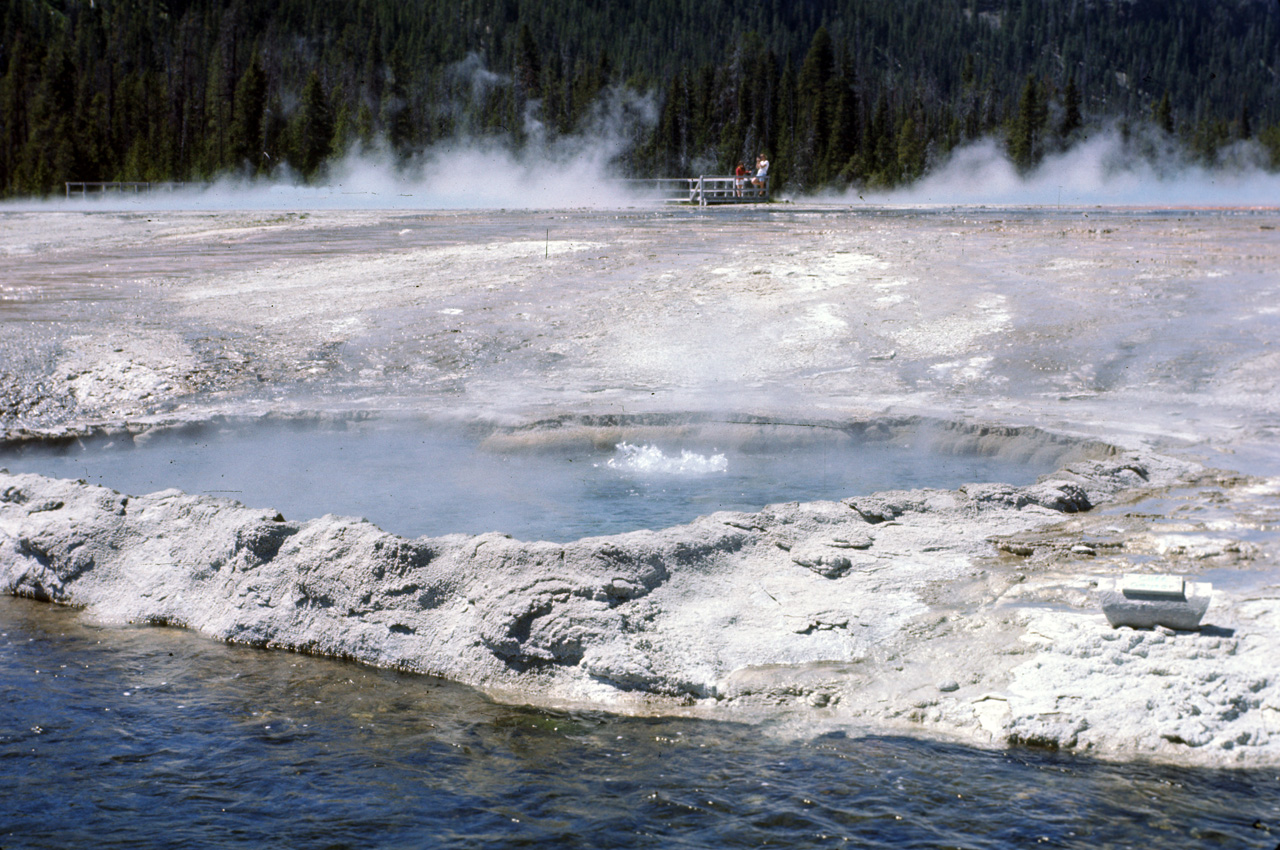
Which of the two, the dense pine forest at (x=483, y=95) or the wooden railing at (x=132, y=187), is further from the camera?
Result: the dense pine forest at (x=483, y=95)

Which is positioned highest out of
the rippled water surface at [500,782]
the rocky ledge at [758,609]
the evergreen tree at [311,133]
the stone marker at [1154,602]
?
the evergreen tree at [311,133]

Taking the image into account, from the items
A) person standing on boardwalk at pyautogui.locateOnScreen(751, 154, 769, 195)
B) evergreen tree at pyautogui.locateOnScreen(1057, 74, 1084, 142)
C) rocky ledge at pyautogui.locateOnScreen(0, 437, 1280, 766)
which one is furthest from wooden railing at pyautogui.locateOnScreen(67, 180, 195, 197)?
evergreen tree at pyautogui.locateOnScreen(1057, 74, 1084, 142)

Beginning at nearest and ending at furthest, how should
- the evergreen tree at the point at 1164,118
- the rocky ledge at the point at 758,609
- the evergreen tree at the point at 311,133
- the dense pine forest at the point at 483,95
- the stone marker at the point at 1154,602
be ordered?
the rocky ledge at the point at 758,609
the stone marker at the point at 1154,602
the dense pine forest at the point at 483,95
the evergreen tree at the point at 311,133
the evergreen tree at the point at 1164,118

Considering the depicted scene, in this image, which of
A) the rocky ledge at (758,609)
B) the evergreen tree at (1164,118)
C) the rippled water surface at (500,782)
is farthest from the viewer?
the evergreen tree at (1164,118)

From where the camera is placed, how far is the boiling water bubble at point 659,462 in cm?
766

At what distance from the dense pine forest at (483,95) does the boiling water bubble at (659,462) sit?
46027 millimetres

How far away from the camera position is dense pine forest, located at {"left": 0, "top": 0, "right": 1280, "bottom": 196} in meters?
56.2

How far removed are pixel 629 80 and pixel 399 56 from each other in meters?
14.1

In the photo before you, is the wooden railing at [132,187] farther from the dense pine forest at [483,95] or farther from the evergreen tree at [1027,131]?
the evergreen tree at [1027,131]

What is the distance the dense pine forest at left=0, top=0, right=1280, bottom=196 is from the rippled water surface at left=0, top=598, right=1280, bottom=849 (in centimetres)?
5001

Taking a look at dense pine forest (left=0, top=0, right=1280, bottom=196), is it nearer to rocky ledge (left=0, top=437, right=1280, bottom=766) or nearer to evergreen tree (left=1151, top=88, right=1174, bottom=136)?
evergreen tree (left=1151, top=88, right=1174, bottom=136)

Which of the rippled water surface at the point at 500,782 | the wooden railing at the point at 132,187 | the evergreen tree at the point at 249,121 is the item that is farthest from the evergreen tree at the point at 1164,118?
the rippled water surface at the point at 500,782

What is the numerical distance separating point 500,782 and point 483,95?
68.2 meters

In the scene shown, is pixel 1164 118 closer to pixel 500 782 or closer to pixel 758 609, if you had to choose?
pixel 758 609
